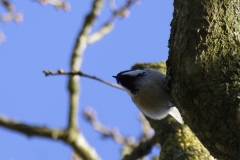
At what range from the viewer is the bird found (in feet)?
9.61

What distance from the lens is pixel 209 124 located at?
2.23 m

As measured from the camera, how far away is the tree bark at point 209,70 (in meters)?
2.18

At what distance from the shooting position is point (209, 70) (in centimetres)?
227

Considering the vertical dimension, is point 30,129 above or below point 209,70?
above

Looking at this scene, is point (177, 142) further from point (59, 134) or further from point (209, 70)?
point (59, 134)

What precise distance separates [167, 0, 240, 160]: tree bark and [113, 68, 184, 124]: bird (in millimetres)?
414

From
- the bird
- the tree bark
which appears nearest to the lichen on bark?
the bird

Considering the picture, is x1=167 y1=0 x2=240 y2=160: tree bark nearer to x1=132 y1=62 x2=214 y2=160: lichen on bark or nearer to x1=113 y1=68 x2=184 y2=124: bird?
x1=113 y1=68 x2=184 y2=124: bird

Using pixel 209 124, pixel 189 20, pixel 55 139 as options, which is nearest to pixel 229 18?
pixel 189 20

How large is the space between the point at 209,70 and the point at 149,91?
784mm

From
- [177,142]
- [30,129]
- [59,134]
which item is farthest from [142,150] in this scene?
[30,129]

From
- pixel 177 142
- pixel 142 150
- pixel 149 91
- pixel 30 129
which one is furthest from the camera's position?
pixel 30 129

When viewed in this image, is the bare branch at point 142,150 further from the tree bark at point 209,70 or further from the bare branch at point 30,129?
the tree bark at point 209,70

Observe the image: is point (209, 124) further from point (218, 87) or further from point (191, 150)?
point (191, 150)
